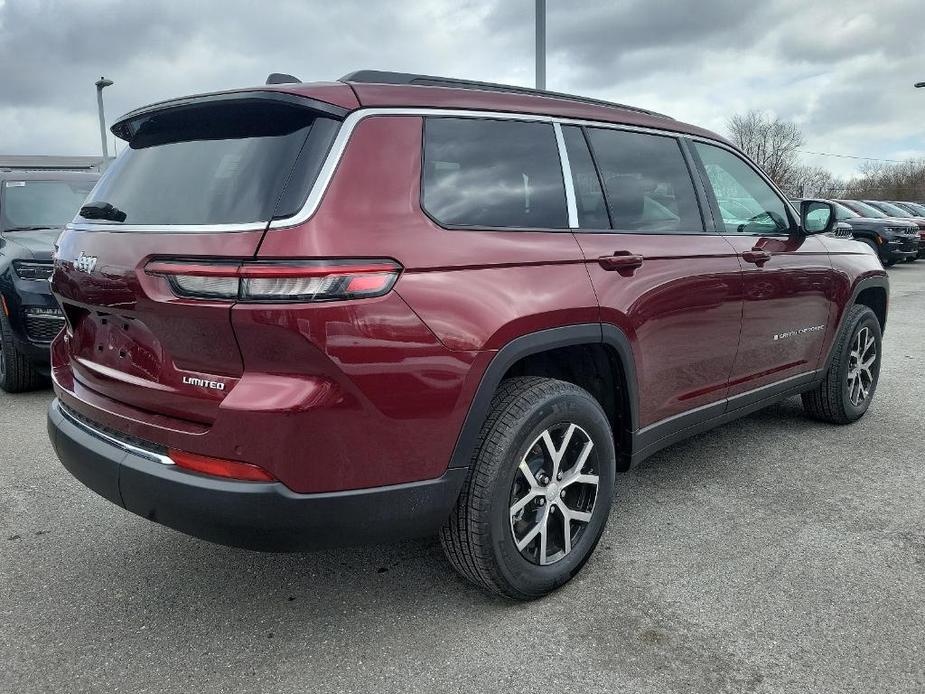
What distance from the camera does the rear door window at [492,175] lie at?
237cm

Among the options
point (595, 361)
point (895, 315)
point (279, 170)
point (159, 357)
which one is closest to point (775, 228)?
point (595, 361)

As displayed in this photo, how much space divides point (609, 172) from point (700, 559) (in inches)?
62.3

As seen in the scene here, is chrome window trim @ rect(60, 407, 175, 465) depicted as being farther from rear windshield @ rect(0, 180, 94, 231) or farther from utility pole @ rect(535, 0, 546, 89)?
utility pole @ rect(535, 0, 546, 89)

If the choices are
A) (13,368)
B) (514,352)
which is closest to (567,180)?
(514,352)

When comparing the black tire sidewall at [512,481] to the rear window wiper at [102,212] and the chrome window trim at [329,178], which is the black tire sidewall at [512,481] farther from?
the rear window wiper at [102,212]

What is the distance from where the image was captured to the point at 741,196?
12.6 feet

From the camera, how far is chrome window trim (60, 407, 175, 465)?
2205 mm

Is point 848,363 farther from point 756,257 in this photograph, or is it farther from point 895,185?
point 895,185

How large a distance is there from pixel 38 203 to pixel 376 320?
19.6ft

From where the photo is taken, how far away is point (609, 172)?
303cm

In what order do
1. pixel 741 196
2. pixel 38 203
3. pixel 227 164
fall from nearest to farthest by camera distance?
1. pixel 227 164
2. pixel 741 196
3. pixel 38 203

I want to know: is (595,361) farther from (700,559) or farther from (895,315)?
(895,315)

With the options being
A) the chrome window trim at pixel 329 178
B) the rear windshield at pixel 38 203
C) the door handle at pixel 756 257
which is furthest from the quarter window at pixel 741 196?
the rear windshield at pixel 38 203

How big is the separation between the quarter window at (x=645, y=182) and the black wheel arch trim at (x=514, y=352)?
482mm
